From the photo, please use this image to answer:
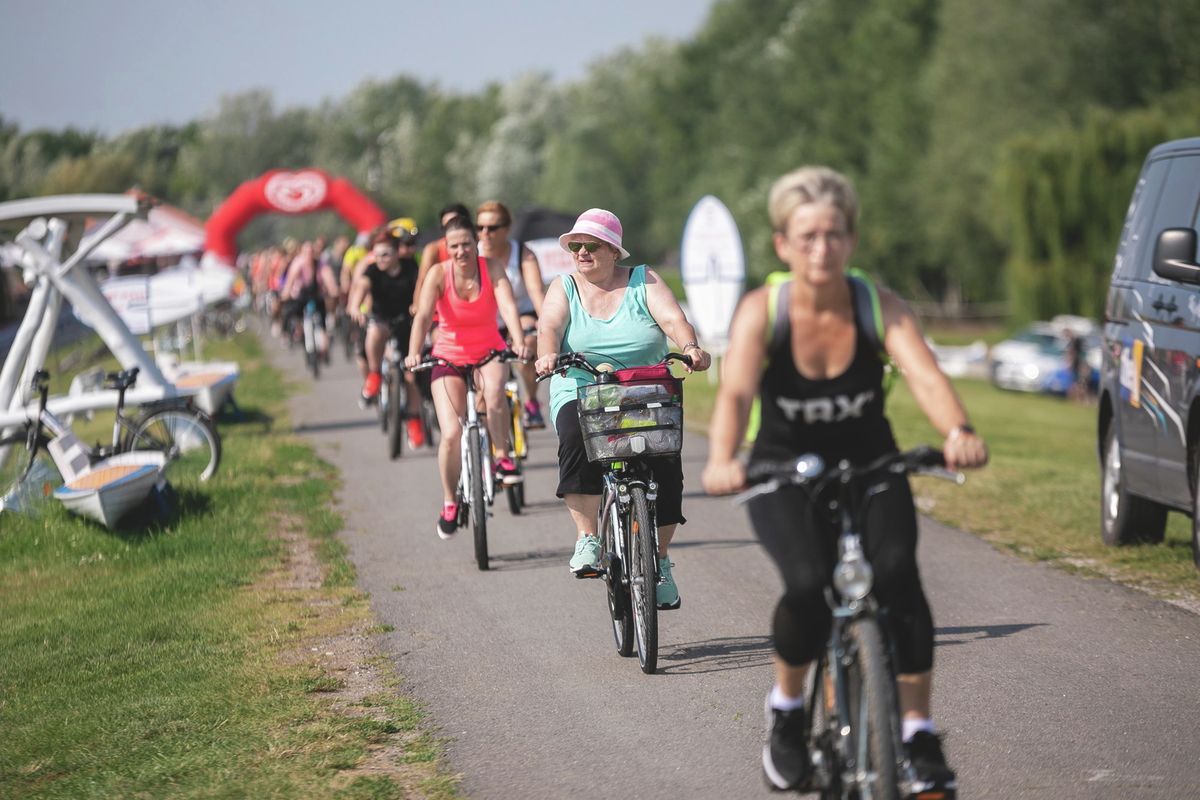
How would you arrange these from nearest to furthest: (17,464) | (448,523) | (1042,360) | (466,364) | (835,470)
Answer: (835,470)
(448,523)
(466,364)
(17,464)
(1042,360)

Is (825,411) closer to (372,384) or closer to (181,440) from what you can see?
(181,440)

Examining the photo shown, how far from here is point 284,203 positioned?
44562mm

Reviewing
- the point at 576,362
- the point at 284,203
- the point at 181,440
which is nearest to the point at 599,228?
the point at 576,362

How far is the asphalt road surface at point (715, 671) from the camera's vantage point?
216 inches

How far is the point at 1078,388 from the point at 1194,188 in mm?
31198

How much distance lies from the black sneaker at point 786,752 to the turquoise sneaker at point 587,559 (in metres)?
2.87

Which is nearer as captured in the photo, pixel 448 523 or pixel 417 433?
pixel 448 523

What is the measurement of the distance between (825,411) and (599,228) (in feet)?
9.97

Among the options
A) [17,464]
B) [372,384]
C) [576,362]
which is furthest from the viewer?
[372,384]

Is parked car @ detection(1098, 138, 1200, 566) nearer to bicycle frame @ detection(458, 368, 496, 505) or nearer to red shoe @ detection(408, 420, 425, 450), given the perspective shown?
bicycle frame @ detection(458, 368, 496, 505)

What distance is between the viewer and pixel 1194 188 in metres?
9.20

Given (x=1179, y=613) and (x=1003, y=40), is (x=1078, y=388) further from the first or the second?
(x=1179, y=613)

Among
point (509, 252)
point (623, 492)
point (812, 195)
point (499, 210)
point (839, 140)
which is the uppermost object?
point (839, 140)

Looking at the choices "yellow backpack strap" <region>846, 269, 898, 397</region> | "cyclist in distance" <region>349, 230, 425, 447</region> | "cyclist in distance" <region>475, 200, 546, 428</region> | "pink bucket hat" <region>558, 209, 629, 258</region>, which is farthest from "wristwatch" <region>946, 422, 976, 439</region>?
"cyclist in distance" <region>349, 230, 425, 447</region>
